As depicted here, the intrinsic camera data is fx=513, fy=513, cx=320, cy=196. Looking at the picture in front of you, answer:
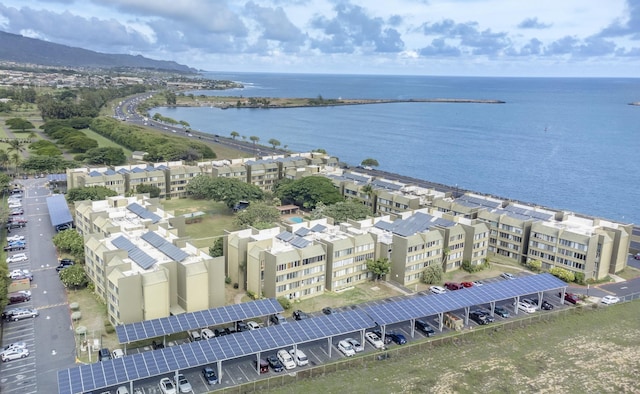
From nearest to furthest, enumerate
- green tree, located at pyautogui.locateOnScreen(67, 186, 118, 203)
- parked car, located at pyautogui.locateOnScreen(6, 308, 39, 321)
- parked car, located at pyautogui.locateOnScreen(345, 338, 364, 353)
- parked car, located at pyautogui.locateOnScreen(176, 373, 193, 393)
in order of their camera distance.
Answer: parked car, located at pyautogui.locateOnScreen(176, 373, 193, 393) < parked car, located at pyautogui.locateOnScreen(345, 338, 364, 353) < parked car, located at pyautogui.locateOnScreen(6, 308, 39, 321) < green tree, located at pyautogui.locateOnScreen(67, 186, 118, 203)

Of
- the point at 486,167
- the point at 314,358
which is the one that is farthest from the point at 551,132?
the point at 314,358

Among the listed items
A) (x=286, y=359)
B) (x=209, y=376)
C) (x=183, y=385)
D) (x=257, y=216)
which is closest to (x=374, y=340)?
(x=286, y=359)

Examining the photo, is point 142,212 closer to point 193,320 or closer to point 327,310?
point 193,320

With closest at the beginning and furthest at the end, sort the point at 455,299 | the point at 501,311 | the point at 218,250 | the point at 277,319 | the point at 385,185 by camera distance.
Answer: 1. the point at 277,319
2. the point at 455,299
3. the point at 501,311
4. the point at 218,250
5. the point at 385,185

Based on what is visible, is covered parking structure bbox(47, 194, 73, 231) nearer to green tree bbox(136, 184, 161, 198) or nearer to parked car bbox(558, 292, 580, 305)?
green tree bbox(136, 184, 161, 198)

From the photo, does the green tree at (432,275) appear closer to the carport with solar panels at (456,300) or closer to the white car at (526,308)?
the carport with solar panels at (456,300)

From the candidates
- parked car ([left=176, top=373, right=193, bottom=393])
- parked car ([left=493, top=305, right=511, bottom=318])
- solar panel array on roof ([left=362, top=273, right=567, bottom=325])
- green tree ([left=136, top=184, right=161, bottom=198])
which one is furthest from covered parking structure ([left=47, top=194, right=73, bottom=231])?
parked car ([left=493, top=305, right=511, bottom=318])

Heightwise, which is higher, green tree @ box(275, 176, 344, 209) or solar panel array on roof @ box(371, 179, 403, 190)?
solar panel array on roof @ box(371, 179, 403, 190)
